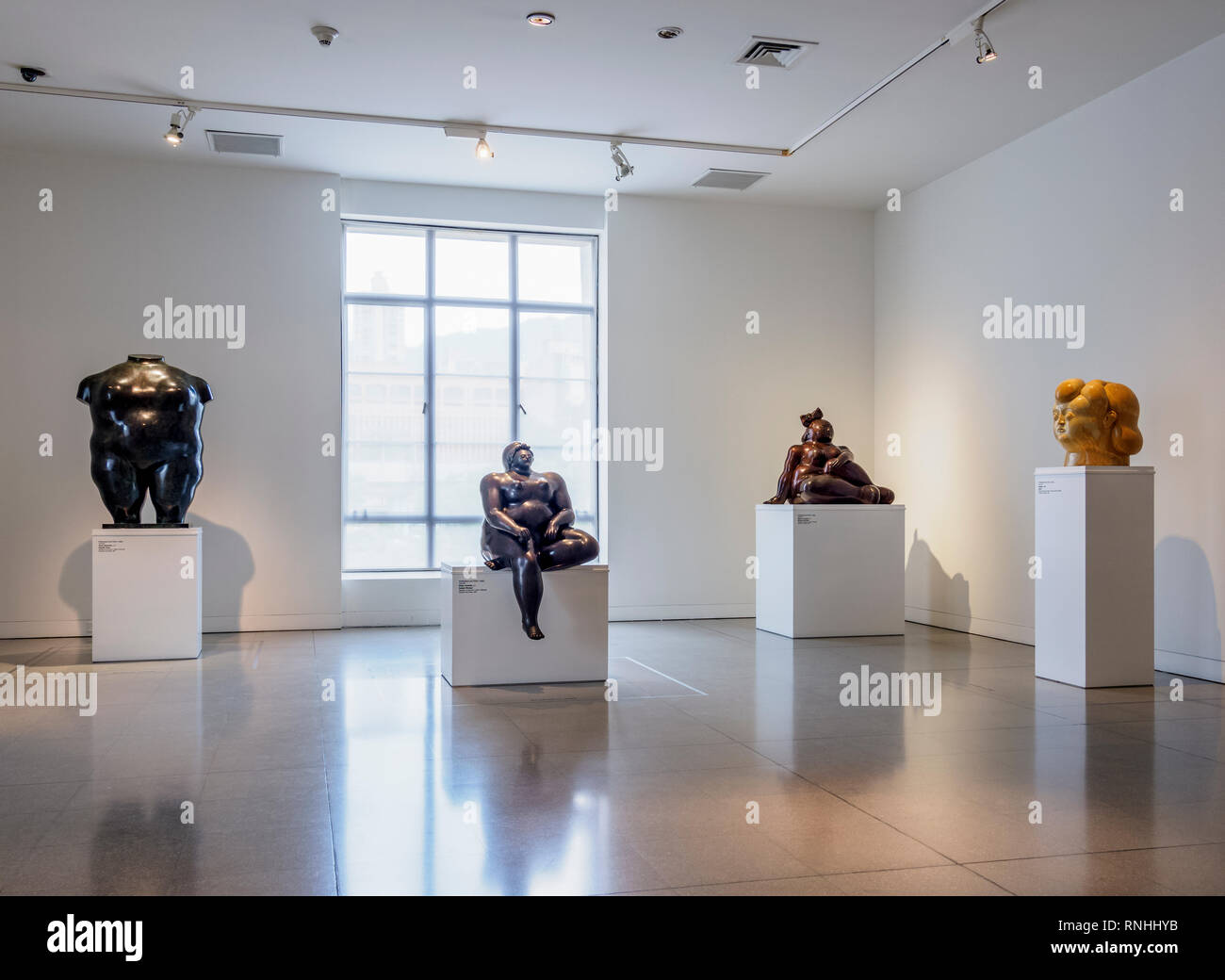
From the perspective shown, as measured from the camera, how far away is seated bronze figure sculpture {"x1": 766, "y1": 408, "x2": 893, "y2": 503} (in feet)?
28.3

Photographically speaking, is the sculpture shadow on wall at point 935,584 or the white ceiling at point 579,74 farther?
the sculpture shadow on wall at point 935,584

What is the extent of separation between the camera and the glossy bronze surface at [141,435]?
7207mm

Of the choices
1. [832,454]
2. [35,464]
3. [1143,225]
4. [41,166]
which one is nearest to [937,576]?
[832,454]

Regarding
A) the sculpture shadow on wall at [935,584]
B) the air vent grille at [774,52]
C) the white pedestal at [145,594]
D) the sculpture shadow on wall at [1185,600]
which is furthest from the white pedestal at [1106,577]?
the white pedestal at [145,594]

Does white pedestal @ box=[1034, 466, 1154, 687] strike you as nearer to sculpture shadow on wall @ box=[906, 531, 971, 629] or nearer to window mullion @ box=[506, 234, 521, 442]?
sculpture shadow on wall @ box=[906, 531, 971, 629]

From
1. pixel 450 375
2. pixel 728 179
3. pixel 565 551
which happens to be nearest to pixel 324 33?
pixel 565 551

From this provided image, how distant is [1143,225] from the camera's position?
6961 mm

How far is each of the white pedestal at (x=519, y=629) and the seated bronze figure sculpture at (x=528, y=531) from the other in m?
0.10

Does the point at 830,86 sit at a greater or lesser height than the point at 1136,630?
greater

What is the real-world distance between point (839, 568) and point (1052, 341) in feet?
7.84

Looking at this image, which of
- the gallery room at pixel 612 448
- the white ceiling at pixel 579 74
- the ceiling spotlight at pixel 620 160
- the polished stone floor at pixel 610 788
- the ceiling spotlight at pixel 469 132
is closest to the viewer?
the polished stone floor at pixel 610 788

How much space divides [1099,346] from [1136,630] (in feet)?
7.17

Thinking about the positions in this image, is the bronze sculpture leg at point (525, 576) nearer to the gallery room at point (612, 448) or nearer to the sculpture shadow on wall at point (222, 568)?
the gallery room at point (612, 448)

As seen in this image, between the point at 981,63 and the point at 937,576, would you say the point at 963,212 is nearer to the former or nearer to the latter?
the point at 981,63
